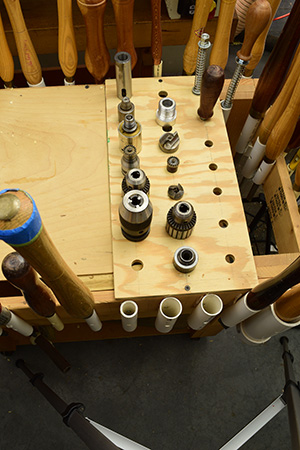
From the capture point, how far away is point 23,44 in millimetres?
959

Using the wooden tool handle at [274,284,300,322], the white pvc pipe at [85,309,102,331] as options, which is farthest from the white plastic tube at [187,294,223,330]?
the white pvc pipe at [85,309,102,331]

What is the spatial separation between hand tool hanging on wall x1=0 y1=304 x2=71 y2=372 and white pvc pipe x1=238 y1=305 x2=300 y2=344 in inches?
21.4

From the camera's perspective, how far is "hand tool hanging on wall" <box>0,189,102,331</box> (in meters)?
0.42

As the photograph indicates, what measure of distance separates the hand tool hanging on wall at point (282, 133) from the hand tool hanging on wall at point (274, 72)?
121mm

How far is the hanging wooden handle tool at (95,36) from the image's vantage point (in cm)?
83

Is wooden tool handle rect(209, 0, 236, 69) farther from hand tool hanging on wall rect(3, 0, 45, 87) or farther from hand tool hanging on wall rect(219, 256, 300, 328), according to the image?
hand tool hanging on wall rect(219, 256, 300, 328)

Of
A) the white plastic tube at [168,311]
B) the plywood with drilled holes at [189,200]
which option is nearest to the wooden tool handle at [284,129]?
the plywood with drilled holes at [189,200]

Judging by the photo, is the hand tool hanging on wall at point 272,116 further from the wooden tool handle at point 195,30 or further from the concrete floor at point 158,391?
the concrete floor at point 158,391

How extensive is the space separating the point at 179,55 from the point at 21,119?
97cm

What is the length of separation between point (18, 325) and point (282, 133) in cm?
78

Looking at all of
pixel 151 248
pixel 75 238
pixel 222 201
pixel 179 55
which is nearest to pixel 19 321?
pixel 75 238

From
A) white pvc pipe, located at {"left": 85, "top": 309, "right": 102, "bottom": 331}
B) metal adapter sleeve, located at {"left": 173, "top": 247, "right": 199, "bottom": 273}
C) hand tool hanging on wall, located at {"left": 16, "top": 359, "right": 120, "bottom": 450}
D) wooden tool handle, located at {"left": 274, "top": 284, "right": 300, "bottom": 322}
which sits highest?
metal adapter sleeve, located at {"left": 173, "top": 247, "right": 199, "bottom": 273}

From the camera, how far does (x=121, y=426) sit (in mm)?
1146

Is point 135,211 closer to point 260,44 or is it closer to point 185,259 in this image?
point 185,259
